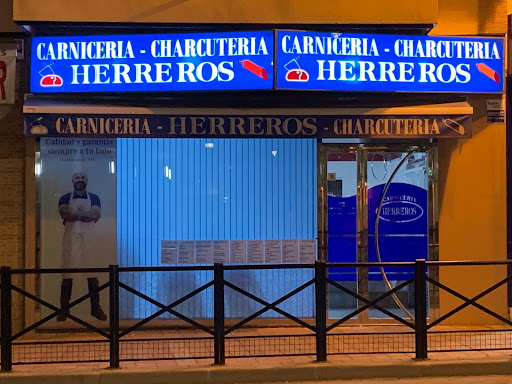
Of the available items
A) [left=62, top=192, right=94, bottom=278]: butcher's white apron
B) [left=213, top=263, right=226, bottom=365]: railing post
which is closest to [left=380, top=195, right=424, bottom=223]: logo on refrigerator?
[left=213, top=263, right=226, bottom=365]: railing post

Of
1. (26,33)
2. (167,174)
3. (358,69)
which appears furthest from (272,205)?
(26,33)

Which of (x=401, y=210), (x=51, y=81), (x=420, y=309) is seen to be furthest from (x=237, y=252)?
(x=51, y=81)

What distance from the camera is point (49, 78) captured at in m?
9.59

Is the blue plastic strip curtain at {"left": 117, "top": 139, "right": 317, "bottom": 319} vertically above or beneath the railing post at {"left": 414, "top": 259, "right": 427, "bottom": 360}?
above

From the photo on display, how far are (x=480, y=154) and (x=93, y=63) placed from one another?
5.42 metres

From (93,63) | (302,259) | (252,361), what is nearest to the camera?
(252,361)

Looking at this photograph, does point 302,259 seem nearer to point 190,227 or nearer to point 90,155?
point 190,227

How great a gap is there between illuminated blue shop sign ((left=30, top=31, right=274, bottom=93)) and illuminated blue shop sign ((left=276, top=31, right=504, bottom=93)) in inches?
15.2

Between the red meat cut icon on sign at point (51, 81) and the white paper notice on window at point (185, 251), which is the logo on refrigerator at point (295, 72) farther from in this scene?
the red meat cut icon on sign at point (51, 81)

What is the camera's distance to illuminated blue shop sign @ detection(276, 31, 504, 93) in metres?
9.45

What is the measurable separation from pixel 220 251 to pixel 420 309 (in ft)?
10.5

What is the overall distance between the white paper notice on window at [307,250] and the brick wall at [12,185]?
379 cm

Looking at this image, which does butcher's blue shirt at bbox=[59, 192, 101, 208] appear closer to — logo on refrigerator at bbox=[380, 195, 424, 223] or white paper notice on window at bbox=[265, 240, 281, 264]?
white paper notice on window at bbox=[265, 240, 281, 264]

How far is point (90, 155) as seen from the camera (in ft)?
32.8
